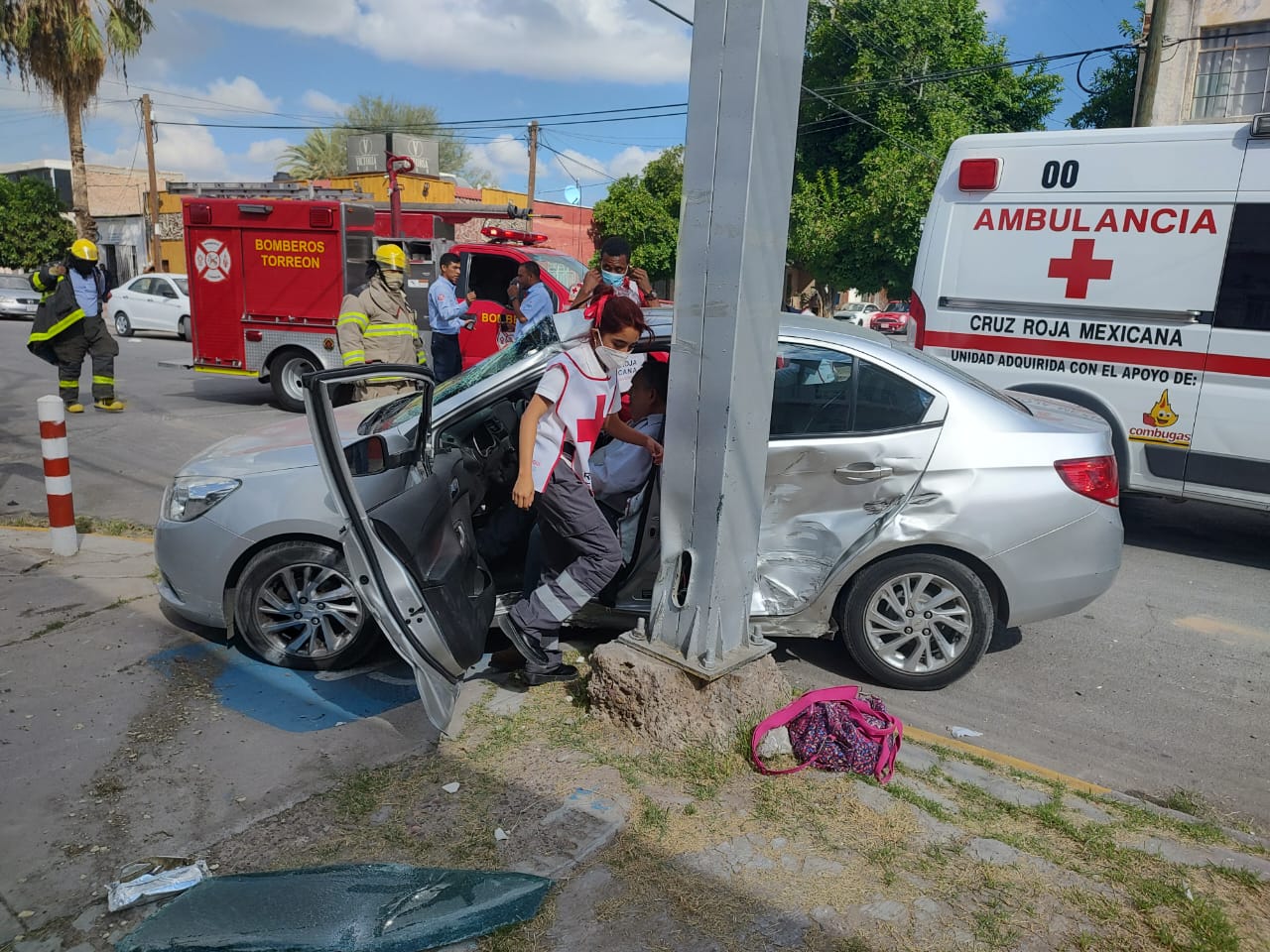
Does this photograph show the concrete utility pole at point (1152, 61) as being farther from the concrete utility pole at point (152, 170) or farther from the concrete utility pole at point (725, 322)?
the concrete utility pole at point (152, 170)

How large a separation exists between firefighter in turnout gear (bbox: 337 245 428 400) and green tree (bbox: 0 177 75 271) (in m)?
30.3

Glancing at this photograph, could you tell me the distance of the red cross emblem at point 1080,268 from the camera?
6.84 meters

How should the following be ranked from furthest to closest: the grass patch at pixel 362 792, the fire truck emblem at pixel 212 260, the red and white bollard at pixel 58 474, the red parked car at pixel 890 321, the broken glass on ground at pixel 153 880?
the red parked car at pixel 890 321
the fire truck emblem at pixel 212 260
the red and white bollard at pixel 58 474
the grass patch at pixel 362 792
the broken glass on ground at pixel 153 880

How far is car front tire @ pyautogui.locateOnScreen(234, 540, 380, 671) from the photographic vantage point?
438cm

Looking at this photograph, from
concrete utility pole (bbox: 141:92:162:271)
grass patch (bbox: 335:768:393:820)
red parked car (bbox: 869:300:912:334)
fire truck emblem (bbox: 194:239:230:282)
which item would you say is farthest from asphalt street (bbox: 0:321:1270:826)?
red parked car (bbox: 869:300:912:334)

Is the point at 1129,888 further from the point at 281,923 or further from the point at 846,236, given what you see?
the point at 846,236

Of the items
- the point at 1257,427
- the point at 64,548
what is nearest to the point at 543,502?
the point at 64,548

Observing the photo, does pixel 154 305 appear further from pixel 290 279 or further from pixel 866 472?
pixel 866 472

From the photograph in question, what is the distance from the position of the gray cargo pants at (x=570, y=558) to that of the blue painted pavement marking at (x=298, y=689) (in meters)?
0.64

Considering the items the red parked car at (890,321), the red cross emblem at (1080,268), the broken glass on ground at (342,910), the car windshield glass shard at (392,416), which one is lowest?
the broken glass on ground at (342,910)

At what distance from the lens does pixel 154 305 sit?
22.4 meters

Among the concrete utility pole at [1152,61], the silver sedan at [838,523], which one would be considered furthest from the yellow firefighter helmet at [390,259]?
the concrete utility pole at [1152,61]

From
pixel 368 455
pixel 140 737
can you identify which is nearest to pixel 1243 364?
pixel 368 455

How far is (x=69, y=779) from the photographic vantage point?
347 cm
